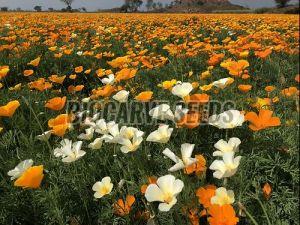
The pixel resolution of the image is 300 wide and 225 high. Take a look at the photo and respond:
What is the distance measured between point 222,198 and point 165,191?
249mm

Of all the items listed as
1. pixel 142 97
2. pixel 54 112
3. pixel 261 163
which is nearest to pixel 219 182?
pixel 261 163

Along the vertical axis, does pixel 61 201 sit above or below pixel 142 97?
below

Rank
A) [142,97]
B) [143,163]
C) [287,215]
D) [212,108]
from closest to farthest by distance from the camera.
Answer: [287,215] → [143,163] → [142,97] → [212,108]

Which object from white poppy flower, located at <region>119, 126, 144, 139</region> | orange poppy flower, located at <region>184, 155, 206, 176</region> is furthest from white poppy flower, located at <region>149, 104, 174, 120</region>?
orange poppy flower, located at <region>184, 155, 206, 176</region>

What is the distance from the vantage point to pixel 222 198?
162 centimetres

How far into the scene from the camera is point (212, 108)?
9.80 feet

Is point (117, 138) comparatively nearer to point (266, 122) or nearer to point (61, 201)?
point (61, 201)

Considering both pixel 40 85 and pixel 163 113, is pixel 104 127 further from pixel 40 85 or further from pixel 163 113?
pixel 40 85

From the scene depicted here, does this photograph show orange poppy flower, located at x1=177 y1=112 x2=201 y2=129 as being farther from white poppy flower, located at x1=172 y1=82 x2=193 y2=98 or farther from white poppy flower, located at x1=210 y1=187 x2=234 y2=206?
white poppy flower, located at x1=210 y1=187 x2=234 y2=206

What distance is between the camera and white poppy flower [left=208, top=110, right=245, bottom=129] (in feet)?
6.71

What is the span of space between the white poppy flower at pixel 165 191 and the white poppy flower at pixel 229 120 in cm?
55

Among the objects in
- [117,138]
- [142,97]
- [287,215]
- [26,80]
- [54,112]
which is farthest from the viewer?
[26,80]

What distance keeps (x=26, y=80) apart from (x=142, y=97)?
3368 millimetres

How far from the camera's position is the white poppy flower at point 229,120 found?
6.71ft
